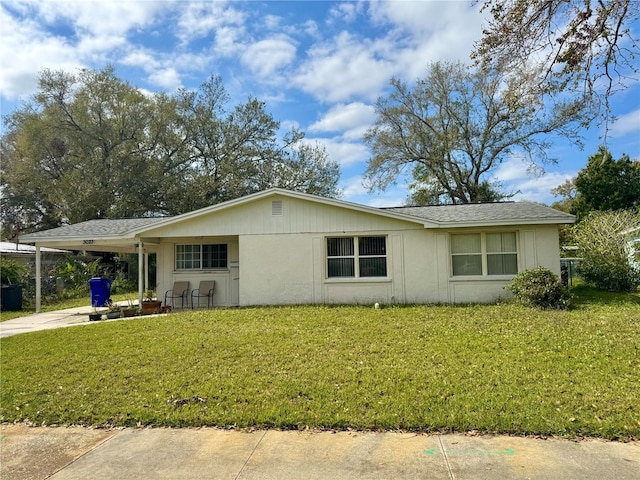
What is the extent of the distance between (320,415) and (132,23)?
29.2ft

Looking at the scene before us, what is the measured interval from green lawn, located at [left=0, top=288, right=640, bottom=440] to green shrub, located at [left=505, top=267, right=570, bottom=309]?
1.23 meters

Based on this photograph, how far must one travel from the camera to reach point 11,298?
49.5 ft

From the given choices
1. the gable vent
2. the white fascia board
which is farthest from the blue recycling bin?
the gable vent

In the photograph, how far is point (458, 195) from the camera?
3133 centimetres

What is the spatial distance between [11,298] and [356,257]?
12504 mm

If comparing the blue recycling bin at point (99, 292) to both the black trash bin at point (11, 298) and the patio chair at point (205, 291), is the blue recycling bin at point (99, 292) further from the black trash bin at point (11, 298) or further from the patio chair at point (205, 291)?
the black trash bin at point (11, 298)

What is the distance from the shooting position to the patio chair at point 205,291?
48.6 ft

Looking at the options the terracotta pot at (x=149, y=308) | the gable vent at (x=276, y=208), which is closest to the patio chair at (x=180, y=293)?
the terracotta pot at (x=149, y=308)

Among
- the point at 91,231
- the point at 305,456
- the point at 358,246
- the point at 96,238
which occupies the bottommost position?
the point at 305,456

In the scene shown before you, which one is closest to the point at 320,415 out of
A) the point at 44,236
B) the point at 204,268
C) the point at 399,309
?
the point at 399,309

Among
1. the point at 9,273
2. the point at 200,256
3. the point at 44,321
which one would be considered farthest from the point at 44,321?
the point at 9,273

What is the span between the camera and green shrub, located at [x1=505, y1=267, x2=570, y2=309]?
11.0 meters

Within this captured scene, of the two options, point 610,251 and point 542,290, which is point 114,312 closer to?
point 542,290

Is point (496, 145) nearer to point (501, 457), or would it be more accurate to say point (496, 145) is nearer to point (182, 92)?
point (182, 92)
